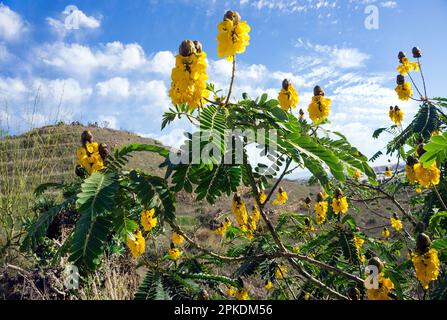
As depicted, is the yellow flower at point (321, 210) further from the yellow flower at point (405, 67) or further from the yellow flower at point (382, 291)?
the yellow flower at point (382, 291)

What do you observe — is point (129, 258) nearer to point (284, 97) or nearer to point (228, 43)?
point (284, 97)

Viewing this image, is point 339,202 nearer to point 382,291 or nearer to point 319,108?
point 319,108

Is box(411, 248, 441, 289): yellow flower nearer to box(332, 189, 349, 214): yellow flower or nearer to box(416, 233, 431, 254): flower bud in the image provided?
box(416, 233, 431, 254): flower bud

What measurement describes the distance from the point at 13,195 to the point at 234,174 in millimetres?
7463

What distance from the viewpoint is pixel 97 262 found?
128 centimetres

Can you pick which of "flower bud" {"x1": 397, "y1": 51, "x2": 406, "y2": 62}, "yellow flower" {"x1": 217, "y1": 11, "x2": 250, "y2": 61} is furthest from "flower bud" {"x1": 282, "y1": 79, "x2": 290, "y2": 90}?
"flower bud" {"x1": 397, "y1": 51, "x2": 406, "y2": 62}

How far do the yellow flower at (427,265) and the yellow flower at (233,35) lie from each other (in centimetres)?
137

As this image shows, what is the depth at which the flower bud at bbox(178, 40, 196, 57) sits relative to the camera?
1574mm

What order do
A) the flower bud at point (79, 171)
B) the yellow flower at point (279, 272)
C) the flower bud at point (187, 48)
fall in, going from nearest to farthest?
the flower bud at point (187, 48)
the flower bud at point (79, 171)
the yellow flower at point (279, 272)

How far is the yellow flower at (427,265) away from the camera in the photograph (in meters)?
1.76

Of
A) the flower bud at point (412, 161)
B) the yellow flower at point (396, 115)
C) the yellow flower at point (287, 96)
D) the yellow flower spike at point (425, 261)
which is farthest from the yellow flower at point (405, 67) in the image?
the yellow flower spike at point (425, 261)

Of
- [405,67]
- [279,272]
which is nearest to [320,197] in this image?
[279,272]

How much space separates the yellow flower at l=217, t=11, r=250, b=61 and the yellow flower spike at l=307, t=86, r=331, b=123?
4.14 ft
